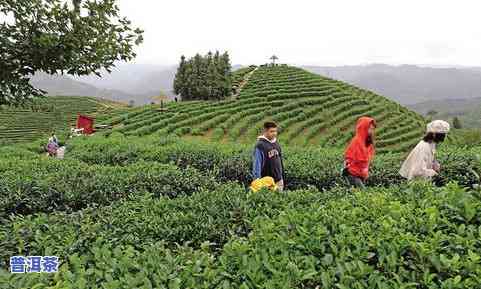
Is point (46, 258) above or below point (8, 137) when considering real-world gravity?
above

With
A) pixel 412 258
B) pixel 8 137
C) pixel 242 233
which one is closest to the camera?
pixel 412 258

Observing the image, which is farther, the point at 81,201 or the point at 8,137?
the point at 8,137

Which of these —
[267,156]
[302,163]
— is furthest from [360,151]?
[302,163]

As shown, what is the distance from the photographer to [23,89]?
511 centimetres

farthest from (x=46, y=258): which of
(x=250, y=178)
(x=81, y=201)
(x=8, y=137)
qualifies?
(x=8, y=137)

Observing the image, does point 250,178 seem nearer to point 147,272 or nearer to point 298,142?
point 147,272

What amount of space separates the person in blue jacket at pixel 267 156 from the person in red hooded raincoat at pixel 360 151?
1279mm

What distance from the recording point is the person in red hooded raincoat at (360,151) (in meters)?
7.20

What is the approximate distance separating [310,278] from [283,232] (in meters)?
0.70

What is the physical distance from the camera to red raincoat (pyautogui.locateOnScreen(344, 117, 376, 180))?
721 centimetres

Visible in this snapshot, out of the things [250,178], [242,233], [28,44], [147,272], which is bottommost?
[250,178]

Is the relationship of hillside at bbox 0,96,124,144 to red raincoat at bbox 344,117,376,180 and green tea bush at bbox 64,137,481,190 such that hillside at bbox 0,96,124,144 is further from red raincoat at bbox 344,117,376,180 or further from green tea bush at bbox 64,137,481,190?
red raincoat at bbox 344,117,376,180

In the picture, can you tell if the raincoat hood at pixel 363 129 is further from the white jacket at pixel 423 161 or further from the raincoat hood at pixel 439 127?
the raincoat hood at pixel 439 127

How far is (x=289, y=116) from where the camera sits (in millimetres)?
40438
